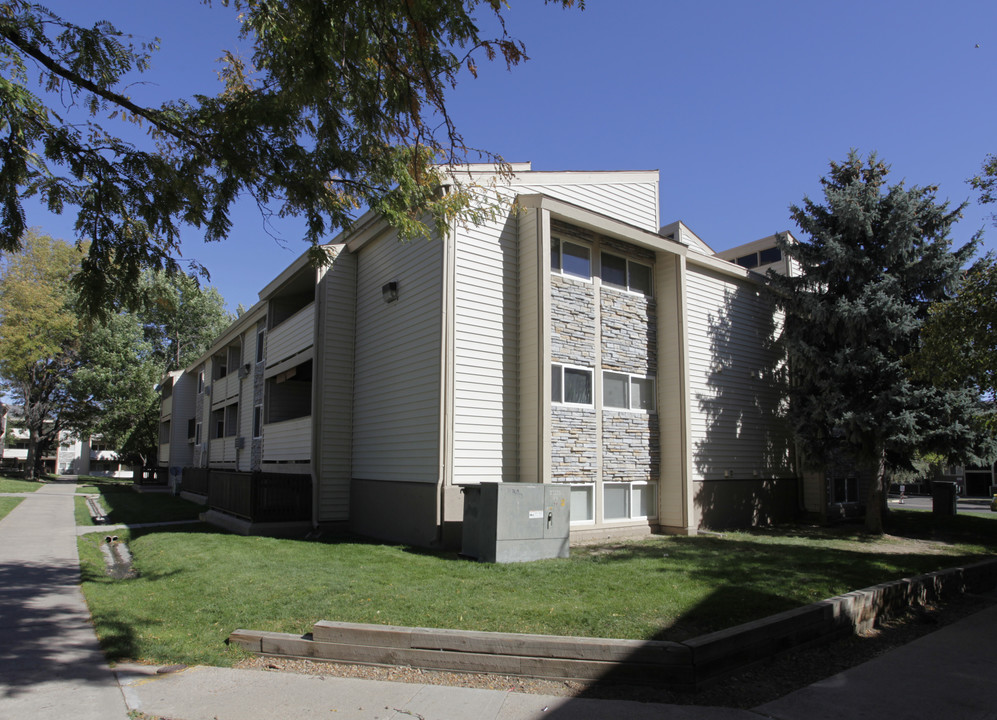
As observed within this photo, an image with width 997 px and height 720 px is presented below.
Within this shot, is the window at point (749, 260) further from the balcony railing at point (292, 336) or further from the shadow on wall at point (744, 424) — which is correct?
the balcony railing at point (292, 336)

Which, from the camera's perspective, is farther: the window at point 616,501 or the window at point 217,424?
the window at point 217,424

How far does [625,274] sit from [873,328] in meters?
5.96

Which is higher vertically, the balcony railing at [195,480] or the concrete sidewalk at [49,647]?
the balcony railing at [195,480]

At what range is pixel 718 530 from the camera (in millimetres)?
15039

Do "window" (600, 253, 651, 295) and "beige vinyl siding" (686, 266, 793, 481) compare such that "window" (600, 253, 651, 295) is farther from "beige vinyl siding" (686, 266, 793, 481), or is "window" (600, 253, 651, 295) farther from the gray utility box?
the gray utility box

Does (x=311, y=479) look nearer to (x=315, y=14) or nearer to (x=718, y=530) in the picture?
(x=718, y=530)

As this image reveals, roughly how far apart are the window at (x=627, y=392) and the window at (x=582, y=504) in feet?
6.11

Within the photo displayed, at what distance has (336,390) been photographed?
15398 millimetres

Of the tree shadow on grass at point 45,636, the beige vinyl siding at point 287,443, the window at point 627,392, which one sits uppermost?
the window at point 627,392

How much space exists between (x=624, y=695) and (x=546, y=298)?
8242mm

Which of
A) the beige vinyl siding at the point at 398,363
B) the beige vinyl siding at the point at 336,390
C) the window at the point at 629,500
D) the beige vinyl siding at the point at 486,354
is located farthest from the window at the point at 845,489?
the beige vinyl siding at the point at 336,390

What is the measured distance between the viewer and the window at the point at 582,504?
1275 centimetres

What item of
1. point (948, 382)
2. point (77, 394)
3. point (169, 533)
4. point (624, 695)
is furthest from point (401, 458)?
point (77, 394)

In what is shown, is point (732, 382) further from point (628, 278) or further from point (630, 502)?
point (630, 502)
